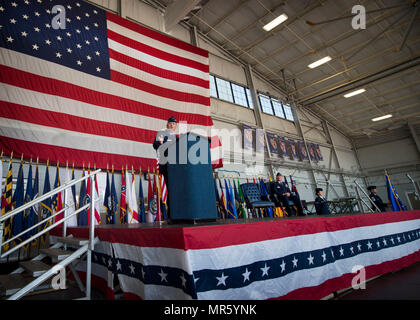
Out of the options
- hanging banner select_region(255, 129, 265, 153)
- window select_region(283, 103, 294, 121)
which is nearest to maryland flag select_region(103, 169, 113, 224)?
hanging banner select_region(255, 129, 265, 153)

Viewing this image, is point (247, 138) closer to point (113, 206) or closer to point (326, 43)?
point (326, 43)

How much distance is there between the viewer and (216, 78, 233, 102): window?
851cm

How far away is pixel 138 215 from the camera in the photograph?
→ 4.55 metres

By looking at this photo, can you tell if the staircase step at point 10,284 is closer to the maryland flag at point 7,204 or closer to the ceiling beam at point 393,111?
the maryland flag at point 7,204

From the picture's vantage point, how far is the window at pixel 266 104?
10.2m

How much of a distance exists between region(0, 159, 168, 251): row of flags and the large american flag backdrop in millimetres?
443

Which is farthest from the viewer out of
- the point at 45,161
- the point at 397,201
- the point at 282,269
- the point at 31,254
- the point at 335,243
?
the point at 397,201

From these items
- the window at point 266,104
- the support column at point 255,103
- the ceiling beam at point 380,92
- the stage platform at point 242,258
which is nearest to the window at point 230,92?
the support column at point 255,103

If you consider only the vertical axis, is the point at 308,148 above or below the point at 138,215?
above

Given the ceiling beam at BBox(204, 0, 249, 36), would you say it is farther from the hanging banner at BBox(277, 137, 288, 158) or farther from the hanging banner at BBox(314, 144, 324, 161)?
the hanging banner at BBox(314, 144, 324, 161)

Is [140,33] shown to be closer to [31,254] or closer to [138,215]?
[138,215]

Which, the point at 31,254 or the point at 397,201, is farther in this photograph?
the point at 397,201
